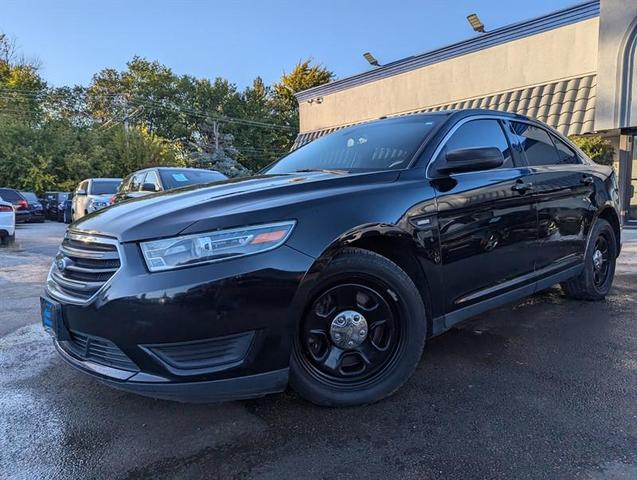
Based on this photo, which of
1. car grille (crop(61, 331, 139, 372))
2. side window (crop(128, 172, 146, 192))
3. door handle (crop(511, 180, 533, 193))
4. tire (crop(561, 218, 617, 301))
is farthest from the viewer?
side window (crop(128, 172, 146, 192))

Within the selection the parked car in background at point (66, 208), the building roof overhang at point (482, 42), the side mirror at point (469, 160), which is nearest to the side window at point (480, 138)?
the side mirror at point (469, 160)

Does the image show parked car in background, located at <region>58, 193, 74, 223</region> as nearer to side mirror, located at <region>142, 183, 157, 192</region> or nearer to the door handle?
side mirror, located at <region>142, 183, 157, 192</region>

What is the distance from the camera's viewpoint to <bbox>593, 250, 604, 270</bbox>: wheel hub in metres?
4.55

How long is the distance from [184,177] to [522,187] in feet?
24.3

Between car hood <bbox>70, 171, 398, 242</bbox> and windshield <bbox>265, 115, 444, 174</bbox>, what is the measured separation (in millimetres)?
354

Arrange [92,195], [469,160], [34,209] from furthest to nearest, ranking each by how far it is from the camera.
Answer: [34,209] → [92,195] → [469,160]

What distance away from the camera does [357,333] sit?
253cm

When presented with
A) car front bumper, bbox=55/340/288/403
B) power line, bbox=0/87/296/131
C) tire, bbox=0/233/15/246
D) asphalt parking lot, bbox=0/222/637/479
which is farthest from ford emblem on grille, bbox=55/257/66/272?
power line, bbox=0/87/296/131

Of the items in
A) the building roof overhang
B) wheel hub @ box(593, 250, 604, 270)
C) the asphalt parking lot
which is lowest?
the asphalt parking lot

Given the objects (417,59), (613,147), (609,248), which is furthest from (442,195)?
(417,59)

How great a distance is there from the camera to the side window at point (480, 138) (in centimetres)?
325

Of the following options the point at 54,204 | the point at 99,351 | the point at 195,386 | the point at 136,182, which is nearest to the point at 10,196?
the point at 54,204

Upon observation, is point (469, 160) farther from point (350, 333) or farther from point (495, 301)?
point (350, 333)

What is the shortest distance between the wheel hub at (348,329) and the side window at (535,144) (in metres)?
2.17
